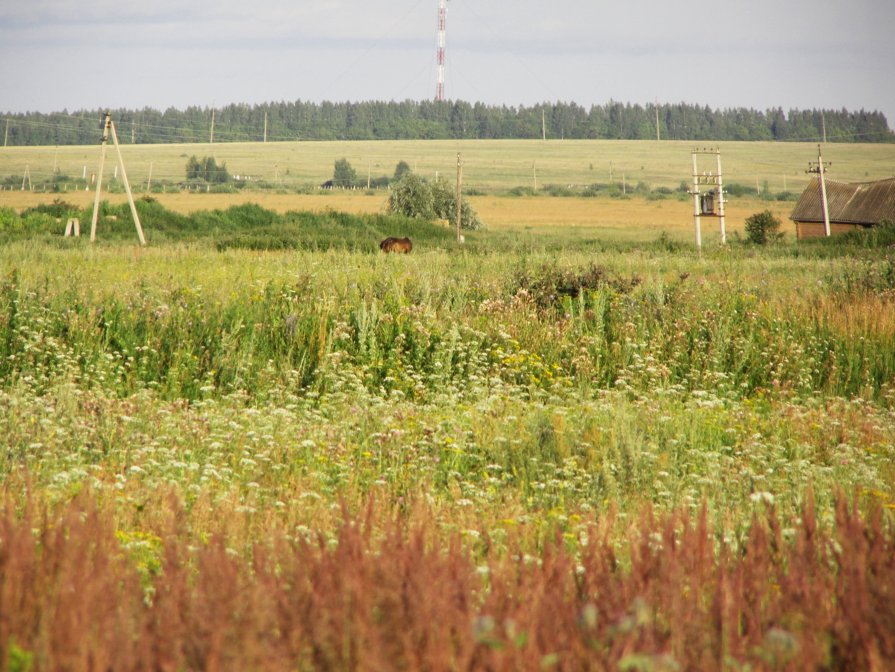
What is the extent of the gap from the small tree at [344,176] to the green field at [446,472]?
3575 inches

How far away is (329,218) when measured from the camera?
34969 millimetres

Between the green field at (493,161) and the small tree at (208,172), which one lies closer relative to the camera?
the small tree at (208,172)

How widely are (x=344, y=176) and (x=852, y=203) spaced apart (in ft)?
240

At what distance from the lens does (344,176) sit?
10988cm

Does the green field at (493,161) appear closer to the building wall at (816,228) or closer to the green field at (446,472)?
the building wall at (816,228)

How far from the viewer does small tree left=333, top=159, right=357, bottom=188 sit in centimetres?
10550

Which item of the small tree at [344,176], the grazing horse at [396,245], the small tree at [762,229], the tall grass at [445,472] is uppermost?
the small tree at [344,176]

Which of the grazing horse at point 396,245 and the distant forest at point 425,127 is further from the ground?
the distant forest at point 425,127

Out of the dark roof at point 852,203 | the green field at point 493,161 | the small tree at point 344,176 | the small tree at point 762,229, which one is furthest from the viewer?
the green field at point 493,161

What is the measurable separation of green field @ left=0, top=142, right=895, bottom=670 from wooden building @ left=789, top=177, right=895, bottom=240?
32089 mm

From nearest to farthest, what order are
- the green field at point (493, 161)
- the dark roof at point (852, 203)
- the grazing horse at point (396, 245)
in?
the grazing horse at point (396, 245) < the dark roof at point (852, 203) < the green field at point (493, 161)

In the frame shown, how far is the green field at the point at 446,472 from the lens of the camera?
221 centimetres

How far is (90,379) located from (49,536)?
210 inches

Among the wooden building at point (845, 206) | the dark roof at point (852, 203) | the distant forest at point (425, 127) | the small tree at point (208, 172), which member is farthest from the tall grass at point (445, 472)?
the distant forest at point (425, 127)
